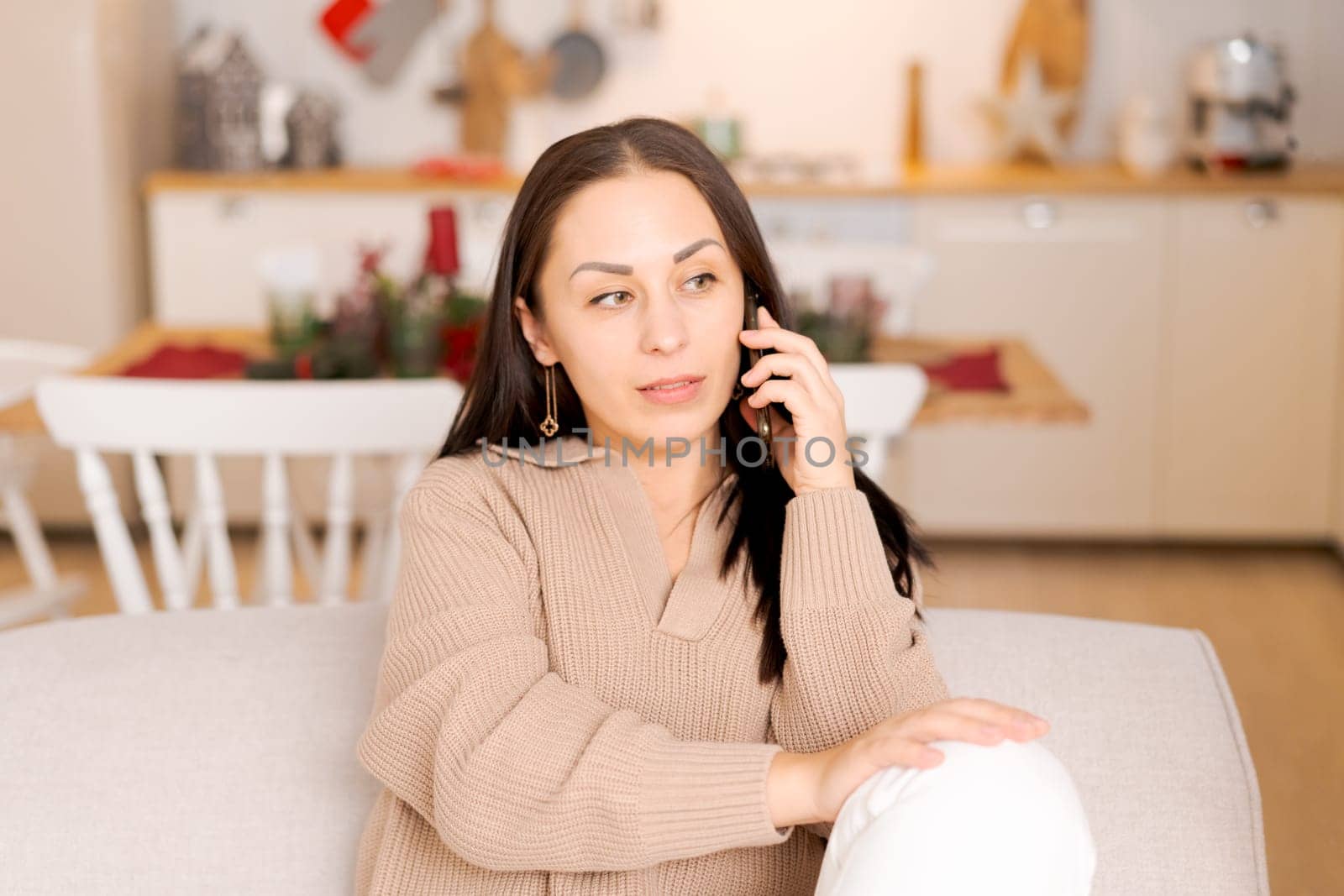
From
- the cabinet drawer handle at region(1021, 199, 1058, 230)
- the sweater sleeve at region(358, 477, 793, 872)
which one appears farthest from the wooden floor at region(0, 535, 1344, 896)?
the sweater sleeve at region(358, 477, 793, 872)

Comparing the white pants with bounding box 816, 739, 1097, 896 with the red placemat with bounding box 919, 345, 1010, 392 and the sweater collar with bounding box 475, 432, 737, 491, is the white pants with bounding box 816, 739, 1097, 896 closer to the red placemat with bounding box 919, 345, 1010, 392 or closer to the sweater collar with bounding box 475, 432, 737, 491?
the sweater collar with bounding box 475, 432, 737, 491

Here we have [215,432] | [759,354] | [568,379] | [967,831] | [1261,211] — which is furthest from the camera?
[1261,211]

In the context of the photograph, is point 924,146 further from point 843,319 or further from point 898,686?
point 898,686

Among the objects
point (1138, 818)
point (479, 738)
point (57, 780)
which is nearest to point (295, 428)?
point (57, 780)

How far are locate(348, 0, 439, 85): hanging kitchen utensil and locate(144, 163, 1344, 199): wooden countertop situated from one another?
437 millimetres

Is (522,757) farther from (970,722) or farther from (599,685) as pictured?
(970,722)

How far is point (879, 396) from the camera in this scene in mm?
2111

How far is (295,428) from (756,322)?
2.96 ft

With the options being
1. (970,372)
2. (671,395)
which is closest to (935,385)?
(970,372)

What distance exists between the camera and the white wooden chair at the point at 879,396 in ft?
6.89

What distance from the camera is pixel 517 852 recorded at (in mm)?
1212

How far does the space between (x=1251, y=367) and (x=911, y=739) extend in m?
3.12

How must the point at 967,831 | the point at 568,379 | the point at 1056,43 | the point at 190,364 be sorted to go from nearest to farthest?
the point at 967,831, the point at 568,379, the point at 190,364, the point at 1056,43

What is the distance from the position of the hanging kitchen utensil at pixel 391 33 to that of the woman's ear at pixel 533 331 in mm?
3264
